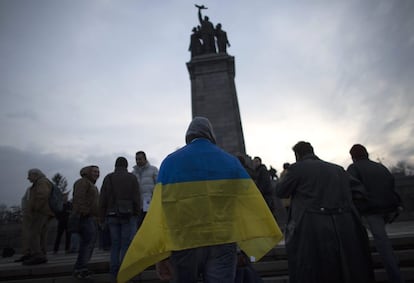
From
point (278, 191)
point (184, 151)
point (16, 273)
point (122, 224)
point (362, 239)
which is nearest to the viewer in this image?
point (184, 151)

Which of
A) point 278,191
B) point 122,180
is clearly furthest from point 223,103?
point 278,191

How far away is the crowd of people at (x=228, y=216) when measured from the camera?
78.8 inches

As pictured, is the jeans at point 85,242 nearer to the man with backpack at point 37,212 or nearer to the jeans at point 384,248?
the man with backpack at point 37,212

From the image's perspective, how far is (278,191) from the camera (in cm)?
323

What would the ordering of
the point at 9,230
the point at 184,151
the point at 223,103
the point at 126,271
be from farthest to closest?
the point at 223,103
the point at 9,230
the point at 184,151
the point at 126,271

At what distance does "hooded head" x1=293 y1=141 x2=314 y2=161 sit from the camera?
3.41m

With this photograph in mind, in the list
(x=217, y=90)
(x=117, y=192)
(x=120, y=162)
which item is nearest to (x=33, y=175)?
(x=120, y=162)

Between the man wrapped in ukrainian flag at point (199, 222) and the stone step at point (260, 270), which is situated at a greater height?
the man wrapped in ukrainian flag at point (199, 222)

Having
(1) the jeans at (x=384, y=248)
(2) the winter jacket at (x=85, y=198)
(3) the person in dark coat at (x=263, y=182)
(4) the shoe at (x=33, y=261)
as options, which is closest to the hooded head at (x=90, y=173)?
(2) the winter jacket at (x=85, y=198)

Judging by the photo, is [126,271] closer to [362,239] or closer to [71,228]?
[362,239]

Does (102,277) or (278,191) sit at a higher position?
(278,191)

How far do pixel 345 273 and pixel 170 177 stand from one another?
2080mm

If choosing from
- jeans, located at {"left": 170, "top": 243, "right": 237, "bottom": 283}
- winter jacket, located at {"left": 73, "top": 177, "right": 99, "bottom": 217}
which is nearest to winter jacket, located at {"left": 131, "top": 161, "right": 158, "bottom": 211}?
winter jacket, located at {"left": 73, "top": 177, "right": 99, "bottom": 217}

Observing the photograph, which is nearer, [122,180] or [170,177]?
[170,177]
